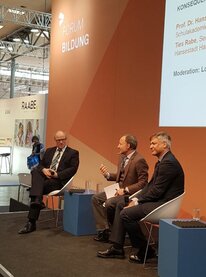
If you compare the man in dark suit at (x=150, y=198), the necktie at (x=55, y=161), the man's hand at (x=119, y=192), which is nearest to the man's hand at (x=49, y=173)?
the necktie at (x=55, y=161)

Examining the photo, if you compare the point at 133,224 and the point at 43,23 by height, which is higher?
the point at 43,23

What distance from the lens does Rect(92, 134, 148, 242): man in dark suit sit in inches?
171

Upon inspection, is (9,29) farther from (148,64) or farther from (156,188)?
(156,188)

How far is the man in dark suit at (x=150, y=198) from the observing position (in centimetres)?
377

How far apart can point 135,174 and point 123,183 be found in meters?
0.19

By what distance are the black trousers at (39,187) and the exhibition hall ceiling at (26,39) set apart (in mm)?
6745

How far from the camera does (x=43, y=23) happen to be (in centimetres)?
1177

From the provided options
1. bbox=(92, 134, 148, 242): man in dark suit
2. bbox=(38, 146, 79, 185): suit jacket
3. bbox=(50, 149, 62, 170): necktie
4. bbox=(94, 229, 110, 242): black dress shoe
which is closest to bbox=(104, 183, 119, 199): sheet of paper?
bbox=(92, 134, 148, 242): man in dark suit

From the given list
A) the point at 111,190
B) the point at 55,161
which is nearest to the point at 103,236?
the point at 111,190

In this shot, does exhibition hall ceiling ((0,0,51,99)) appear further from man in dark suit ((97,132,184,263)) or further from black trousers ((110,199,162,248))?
black trousers ((110,199,162,248))

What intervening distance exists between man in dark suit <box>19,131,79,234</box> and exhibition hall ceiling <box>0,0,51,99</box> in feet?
21.0

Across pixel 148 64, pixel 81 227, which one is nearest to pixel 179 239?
pixel 81 227

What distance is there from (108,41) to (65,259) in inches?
128

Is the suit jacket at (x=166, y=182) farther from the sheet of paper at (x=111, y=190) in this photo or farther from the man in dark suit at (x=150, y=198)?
the sheet of paper at (x=111, y=190)
